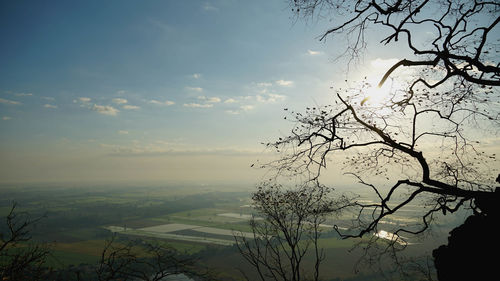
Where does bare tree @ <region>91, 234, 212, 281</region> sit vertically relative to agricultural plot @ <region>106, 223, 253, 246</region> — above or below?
above

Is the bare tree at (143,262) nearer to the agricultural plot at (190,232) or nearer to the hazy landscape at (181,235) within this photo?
the hazy landscape at (181,235)

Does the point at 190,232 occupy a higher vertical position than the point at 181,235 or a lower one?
lower

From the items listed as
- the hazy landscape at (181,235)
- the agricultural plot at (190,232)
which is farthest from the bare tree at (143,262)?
the agricultural plot at (190,232)

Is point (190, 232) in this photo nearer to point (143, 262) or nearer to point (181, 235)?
point (181, 235)

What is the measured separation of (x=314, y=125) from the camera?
6.50m

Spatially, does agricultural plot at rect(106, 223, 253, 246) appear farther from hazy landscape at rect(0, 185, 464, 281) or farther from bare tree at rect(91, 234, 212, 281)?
bare tree at rect(91, 234, 212, 281)

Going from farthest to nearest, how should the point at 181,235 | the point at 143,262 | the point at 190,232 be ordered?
the point at 190,232 < the point at 181,235 < the point at 143,262

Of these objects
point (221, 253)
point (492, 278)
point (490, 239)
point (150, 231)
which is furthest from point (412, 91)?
point (150, 231)

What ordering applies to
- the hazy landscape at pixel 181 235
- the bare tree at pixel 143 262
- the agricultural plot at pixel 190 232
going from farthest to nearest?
the agricultural plot at pixel 190 232 → the hazy landscape at pixel 181 235 → the bare tree at pixel 143 262

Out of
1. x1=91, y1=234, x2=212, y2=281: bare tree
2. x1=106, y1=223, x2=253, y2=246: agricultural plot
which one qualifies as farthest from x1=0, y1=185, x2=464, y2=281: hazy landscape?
x1=91, y1=234, x2=212, y2=281: bare tree

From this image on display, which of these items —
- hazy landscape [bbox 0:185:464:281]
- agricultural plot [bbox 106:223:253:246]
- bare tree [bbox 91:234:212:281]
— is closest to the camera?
bare tree [bbox 91:234:212:281]

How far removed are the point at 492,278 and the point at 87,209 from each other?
130094mm

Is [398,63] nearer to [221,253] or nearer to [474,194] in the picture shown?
[474,194]

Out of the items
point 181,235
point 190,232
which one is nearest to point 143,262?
point 181,235
